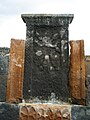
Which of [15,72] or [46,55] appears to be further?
[46,55]

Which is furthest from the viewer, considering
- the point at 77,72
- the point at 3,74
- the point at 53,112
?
the point at 3,74

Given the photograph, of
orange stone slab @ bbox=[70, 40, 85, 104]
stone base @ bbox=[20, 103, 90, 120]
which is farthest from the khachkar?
stone base @ bbox=[20, 103, 90, 120]

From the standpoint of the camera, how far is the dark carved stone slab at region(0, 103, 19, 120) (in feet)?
14.5

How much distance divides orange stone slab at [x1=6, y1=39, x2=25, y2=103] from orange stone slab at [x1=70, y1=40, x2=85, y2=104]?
0.81 meters

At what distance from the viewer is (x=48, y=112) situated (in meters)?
4.41

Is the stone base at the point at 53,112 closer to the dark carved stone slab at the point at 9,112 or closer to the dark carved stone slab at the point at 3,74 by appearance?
the dark carved stone slab at the point at 9,112

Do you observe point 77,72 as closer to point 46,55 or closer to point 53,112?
point 46,55

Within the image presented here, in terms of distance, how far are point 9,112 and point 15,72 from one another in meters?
0.64

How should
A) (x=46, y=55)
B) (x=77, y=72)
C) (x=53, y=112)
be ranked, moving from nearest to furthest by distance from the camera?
(x=53, y=112) < (x=77, y=72) < (x=46, y=55)

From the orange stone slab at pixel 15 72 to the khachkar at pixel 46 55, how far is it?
9cm

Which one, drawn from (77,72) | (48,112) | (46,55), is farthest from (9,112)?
(77,72)

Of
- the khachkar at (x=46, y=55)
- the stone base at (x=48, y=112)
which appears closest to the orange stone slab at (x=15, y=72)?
the khachkar at (x=46, y=55)

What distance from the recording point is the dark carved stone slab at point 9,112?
4422mm

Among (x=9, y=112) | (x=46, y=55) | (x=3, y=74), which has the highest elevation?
(x=46, y=55)
